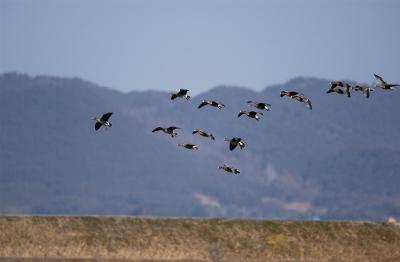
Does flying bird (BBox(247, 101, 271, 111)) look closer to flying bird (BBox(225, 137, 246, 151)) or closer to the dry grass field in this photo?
flying bird (BBox(225, 137, 246, 151))

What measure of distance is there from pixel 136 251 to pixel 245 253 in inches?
152

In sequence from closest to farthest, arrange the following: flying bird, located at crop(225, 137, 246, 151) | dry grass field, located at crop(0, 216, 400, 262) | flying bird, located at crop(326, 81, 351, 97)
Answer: flying bird, located at crop(225, 137, 246, 151)
flying bird, located at crop(326, 81, 351, 97)
dry grass field, located at crop(0, 216, 400, 262)

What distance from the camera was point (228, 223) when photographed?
5106 centimetres

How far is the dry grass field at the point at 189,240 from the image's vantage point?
47.2 metres

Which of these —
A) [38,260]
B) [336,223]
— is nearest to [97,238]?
[38,260]

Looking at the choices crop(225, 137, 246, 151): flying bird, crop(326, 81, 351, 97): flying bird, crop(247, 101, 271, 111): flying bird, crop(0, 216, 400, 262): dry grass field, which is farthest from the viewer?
crop(247, 101, 271, 111): flying bird

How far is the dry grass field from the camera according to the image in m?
47.2

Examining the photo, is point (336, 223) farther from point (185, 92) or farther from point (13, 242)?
point (13, 242)

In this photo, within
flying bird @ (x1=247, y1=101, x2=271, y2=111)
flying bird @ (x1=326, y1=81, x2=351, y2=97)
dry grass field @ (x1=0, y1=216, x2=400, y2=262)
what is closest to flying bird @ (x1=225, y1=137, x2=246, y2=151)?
flying bird @ (x1=247, y1=101, x2=271, y2=111)

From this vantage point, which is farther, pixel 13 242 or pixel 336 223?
pixel 336 223

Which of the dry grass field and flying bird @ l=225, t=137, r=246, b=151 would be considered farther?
the dry grass field

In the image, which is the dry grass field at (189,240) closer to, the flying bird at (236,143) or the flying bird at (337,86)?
the flying bird at (236,143)

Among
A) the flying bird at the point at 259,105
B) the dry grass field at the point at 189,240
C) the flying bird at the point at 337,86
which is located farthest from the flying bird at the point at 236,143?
the dry grass field at the point at 189,240

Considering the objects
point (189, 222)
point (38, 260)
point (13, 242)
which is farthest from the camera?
point (189, 222)
